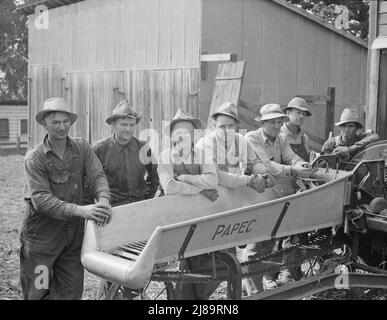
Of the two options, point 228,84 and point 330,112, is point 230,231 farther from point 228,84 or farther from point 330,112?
point 330,112

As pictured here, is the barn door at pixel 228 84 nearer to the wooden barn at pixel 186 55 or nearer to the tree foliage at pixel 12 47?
the wooden barn at pixel 186 55

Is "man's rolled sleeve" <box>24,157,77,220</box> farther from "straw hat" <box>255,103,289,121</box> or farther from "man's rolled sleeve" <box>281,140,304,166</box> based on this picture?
"man's rolled sleeve" <box>281,140,304,166</box>

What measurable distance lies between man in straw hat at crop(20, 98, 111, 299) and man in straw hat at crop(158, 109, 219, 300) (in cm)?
61

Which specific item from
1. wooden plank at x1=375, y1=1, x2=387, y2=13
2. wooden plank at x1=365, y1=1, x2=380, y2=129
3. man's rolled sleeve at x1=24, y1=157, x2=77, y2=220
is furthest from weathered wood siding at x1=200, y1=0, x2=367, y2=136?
man's rolled sleeve at x1=24, y1=157, x2=77, y2=220

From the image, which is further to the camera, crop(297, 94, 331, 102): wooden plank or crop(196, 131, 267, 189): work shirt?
crop(297, 94, 331, 102): wooden plank

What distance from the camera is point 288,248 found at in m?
5.63

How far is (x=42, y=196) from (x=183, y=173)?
1299 mm

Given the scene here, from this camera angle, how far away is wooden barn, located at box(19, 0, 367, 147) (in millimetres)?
10953

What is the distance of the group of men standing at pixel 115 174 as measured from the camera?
483 centimetres

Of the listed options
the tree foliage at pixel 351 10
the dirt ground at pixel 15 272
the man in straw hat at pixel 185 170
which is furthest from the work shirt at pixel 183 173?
the tree foliage at pixel 351 10

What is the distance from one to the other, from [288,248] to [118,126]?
1.87 meters

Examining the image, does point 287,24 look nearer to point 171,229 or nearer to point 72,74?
point 72,74

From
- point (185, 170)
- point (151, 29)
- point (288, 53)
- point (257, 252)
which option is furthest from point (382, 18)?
point (185, 170)

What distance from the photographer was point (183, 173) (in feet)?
17.9
